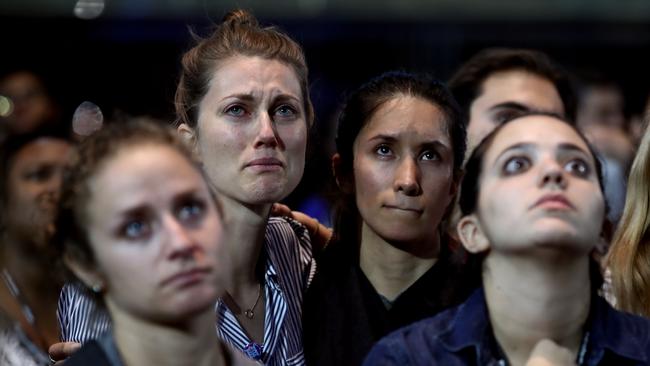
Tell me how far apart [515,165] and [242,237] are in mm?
809

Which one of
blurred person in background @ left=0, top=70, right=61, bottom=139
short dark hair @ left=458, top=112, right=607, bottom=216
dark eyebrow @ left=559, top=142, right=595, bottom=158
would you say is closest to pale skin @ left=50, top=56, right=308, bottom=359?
short dark hair @ left=458, top=112, right=607, bottom=216

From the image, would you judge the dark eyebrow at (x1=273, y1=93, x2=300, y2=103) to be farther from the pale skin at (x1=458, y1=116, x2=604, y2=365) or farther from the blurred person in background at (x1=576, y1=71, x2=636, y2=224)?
the blurred person in background at (x1=576, y1=71, x2=636, y2=224)

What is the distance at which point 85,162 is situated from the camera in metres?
2.26

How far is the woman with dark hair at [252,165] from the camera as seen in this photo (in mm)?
2873

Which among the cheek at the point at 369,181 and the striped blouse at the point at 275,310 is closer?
the striped blouse at the point at 275,310

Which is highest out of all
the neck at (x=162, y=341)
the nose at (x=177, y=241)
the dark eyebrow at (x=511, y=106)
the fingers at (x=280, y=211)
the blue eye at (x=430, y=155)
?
the dark eyebrow at (x=511, y=106)

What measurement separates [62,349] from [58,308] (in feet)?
0.91

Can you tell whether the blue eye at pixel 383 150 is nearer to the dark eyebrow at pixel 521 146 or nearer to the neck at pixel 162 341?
the dark eyebrow at pixel 521 146

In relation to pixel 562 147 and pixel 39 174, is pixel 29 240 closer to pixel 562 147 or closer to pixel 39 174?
pixel 39 174

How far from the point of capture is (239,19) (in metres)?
3.20

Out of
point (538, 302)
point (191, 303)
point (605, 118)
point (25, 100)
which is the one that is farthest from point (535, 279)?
point (605, 118)

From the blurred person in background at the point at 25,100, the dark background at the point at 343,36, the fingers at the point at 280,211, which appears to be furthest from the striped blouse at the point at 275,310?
the dark background at the point at 343,36

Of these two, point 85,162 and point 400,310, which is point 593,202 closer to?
point 400,310

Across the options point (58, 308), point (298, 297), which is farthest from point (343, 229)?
point (58, 308)
